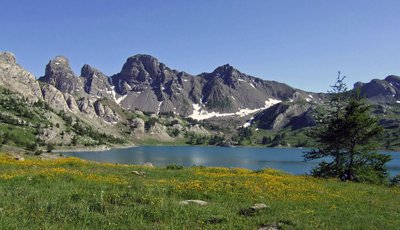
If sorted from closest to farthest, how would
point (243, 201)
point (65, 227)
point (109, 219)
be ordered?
point (65, 227) < point (109, 219) < point (243, 201)

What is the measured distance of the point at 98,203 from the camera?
49.1 feet

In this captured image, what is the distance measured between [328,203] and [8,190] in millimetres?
17969

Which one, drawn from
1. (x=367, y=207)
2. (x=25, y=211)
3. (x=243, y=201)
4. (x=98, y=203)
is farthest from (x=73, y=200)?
(x=367, y=207)

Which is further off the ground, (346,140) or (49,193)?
(346,140)

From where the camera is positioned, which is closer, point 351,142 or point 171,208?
point 171,208

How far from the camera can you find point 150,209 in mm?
14734

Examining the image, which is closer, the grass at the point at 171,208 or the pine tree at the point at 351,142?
the grass at the point at 171,208

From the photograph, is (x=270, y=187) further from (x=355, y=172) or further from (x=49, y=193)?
(x=355, y=172)

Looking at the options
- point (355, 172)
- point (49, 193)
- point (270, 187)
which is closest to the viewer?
point (49, 193)

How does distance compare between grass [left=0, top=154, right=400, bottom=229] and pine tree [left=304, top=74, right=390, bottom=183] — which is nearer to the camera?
grass [left=0, top=154, right=400, bottom=229]

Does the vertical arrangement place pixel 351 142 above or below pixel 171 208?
above

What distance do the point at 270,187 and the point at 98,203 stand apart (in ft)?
45.2

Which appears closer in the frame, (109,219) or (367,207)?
(109,219)

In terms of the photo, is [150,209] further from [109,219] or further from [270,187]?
[270,187]
